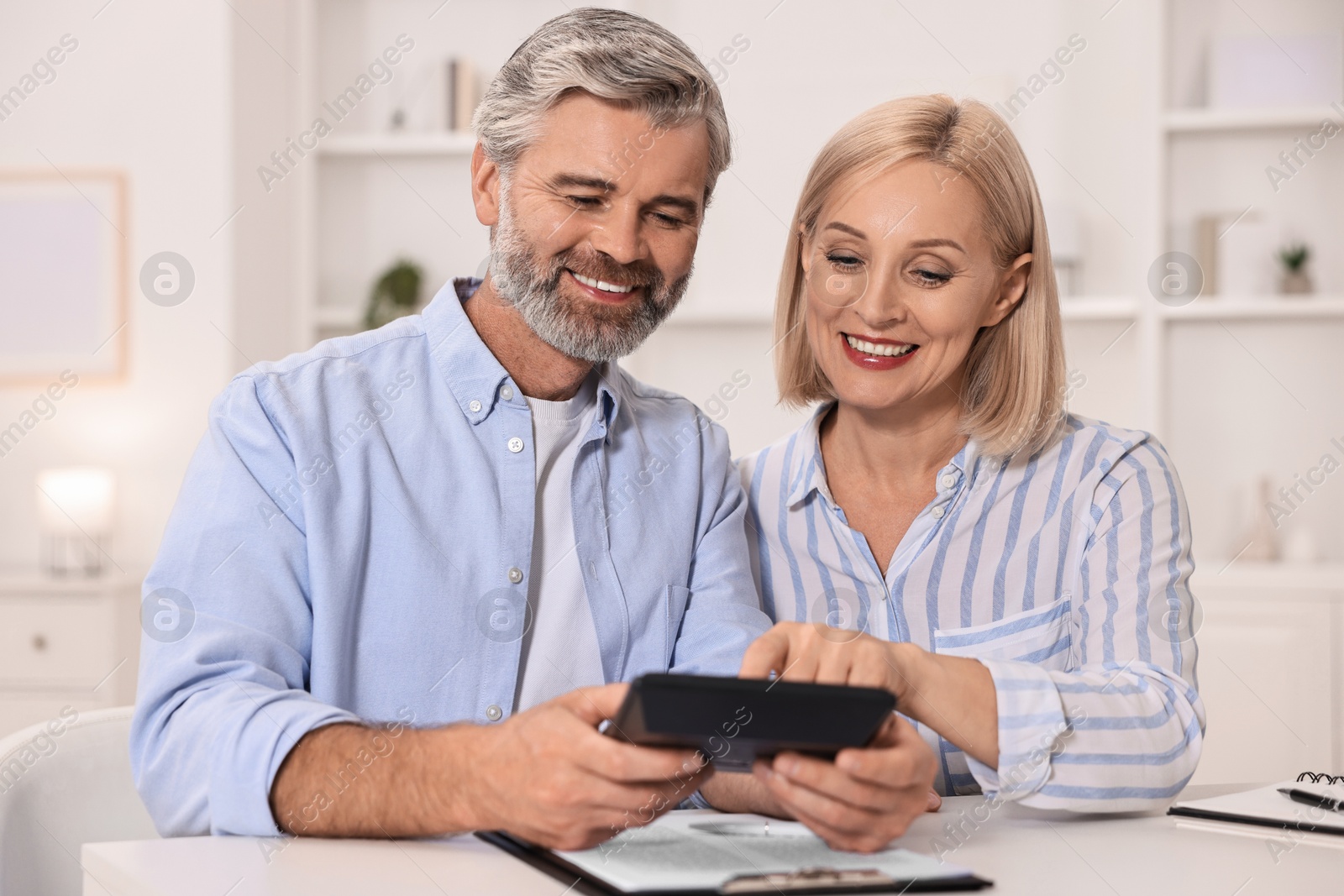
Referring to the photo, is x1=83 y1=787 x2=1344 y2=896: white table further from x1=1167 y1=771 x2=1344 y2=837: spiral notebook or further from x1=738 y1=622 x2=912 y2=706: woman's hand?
x1=738 y1=622 x2=912 y2=706: woman's hand

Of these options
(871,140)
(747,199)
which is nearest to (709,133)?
(871,140)

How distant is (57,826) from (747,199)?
325 cm

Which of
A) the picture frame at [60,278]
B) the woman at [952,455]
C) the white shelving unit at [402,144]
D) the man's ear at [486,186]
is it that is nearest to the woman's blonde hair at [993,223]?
the woman at [952,455]

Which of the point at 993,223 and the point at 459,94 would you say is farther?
the point at 459,94

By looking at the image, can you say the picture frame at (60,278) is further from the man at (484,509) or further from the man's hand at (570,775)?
the man's hand at (570,775)

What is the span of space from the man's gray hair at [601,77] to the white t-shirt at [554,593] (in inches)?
14.8

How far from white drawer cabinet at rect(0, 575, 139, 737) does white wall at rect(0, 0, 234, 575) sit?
42 centimetres

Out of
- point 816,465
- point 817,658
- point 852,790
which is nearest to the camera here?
point 852,790

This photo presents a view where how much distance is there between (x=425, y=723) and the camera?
4.98ft

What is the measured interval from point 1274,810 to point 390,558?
1.02 m

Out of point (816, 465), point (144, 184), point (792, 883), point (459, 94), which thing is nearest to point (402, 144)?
point (459, 94)

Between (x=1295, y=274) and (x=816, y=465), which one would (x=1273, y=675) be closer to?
(x=1295, y=274)

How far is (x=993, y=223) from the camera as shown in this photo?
1777mm

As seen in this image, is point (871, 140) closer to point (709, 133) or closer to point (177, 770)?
point (709, 133)
